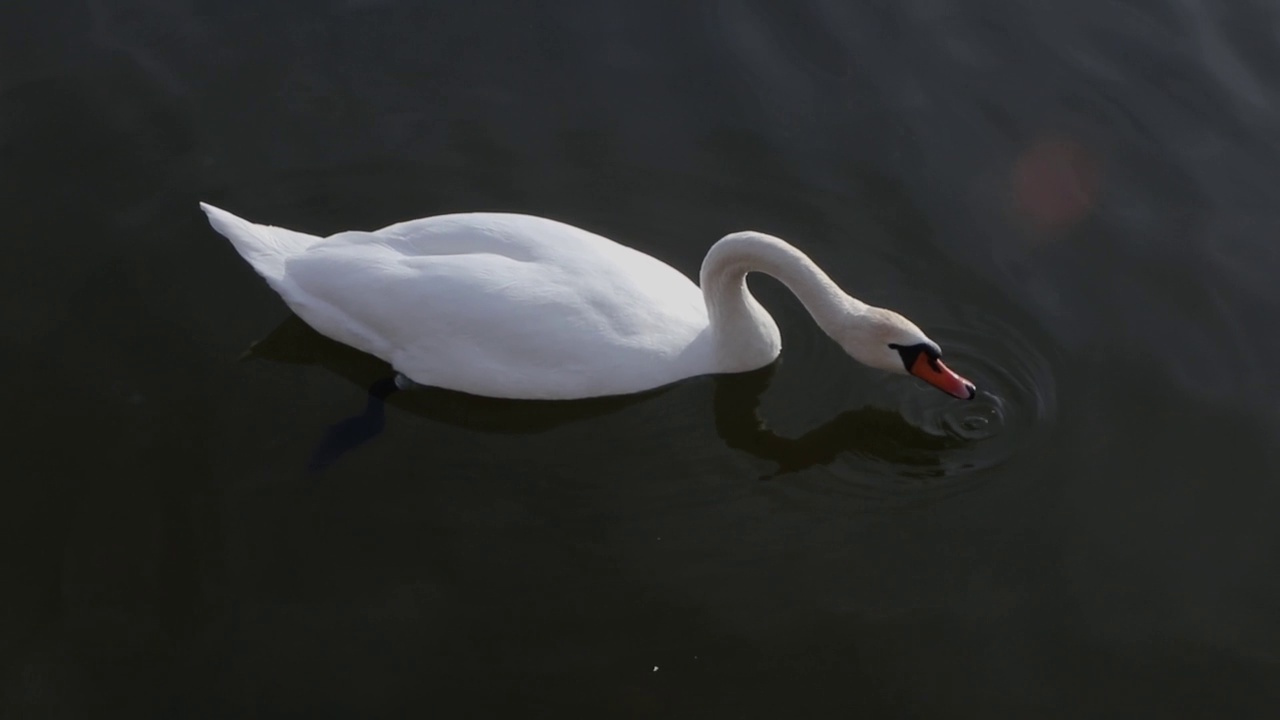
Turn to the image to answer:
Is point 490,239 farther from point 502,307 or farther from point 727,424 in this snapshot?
point 727,424

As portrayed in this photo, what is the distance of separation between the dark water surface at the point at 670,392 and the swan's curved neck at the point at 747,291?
40cm

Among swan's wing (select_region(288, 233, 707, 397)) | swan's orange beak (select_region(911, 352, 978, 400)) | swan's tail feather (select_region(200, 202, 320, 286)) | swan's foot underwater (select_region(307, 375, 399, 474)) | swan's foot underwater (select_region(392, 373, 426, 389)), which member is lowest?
swan's foot underwater (select_region(307, 375, 399, 474))

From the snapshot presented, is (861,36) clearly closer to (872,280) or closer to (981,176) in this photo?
(981,176)

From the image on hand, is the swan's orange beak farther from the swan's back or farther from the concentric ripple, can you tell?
the swan's back

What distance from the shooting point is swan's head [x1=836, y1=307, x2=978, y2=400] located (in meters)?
7.68

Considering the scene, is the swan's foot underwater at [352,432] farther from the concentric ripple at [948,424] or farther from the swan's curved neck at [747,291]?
the concentric ripple at [948,424]

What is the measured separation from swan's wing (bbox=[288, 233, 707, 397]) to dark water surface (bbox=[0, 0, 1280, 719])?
0.33 meters

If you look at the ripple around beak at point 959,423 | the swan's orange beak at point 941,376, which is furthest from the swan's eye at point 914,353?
the ripple around beak at point 959,423

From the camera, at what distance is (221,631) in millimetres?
6836

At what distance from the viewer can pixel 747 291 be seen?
Answer: 798 centimetres

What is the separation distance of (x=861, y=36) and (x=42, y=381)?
631 centimetres

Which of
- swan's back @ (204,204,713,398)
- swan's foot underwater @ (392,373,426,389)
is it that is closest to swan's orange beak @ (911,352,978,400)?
swan's back @ (204,204,713,398)

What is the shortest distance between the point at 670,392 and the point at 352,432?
187 cm

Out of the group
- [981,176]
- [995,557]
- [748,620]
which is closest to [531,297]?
[748,620]
